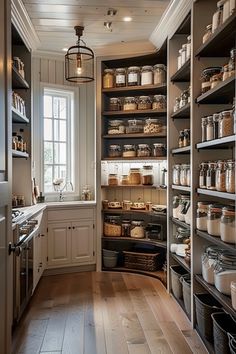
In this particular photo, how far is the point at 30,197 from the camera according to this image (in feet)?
13.3

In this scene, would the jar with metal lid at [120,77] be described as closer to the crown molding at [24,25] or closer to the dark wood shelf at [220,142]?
the crown molding at [24,25]

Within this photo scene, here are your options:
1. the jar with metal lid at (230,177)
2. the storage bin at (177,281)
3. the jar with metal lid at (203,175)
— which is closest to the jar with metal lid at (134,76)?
the jar with metal lid at (203,175)

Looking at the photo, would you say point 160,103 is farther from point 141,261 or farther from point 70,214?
point 141,261

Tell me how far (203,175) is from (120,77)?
2.14 m

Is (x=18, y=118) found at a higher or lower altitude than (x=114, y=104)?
lower

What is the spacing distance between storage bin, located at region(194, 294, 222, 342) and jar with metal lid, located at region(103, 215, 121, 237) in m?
1.91

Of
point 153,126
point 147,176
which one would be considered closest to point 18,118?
point 153,126

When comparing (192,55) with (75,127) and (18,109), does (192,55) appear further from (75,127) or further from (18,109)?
(75,127)

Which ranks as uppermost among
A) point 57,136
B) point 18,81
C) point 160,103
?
point 18,81

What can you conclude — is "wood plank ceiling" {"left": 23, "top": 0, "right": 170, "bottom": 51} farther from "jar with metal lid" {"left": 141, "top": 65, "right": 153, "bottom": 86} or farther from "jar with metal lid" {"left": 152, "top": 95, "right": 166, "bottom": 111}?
"jar with metal lid" {"left": 152, "top": 95, "right": 166, "bottom": 111}

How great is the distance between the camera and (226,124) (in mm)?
2250

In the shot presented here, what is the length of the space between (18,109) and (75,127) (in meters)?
1.44

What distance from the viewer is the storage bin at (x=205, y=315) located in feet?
8.17

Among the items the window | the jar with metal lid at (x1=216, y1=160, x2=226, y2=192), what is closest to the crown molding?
the window
